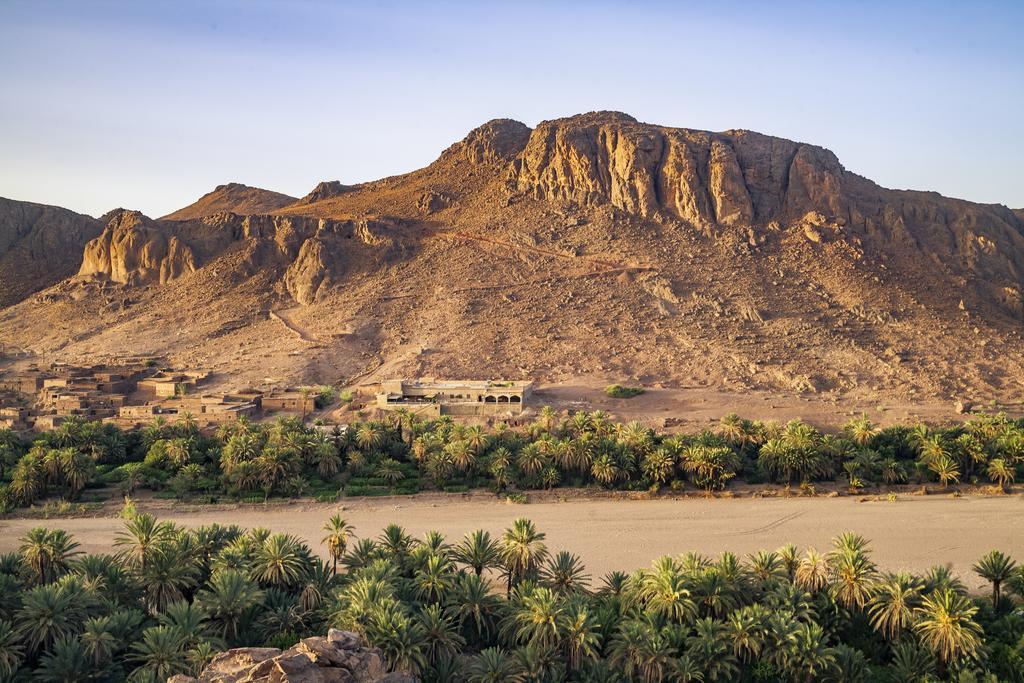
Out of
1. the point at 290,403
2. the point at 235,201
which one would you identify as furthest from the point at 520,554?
the point at 235,201

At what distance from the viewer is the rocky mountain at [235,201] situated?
8031 centimetres

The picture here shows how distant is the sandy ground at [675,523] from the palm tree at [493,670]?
25.2 feet

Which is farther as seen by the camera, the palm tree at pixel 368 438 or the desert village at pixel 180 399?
the desert village at pixel 180 399

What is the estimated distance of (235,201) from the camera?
3265 inches

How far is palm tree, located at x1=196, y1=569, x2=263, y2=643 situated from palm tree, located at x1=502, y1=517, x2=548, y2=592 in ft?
16.3

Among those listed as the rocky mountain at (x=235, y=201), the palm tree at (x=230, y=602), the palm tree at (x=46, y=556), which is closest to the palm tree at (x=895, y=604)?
the palm tree at (x=230, y=602)

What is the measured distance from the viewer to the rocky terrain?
45562mm

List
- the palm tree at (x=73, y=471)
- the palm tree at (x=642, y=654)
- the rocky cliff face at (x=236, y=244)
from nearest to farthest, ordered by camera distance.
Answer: the palm tree at (x=642, y=654)
the palm tree at (x=73, y=471)
the rocky cliff face at (x=236, y=244)

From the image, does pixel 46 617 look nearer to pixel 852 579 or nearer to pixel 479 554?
pixel 479 554

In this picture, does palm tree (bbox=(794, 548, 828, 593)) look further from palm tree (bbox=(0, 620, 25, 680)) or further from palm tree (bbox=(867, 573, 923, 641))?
palm tree (bbox=(0, 620, 25, 680))

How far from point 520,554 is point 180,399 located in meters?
26.8

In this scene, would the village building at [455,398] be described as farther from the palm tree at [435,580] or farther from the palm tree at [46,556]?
the palm tree at [46,556]

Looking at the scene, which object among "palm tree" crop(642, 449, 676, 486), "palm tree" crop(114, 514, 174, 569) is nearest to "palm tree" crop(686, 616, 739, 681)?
"palm tree" crop(114, 514, 174, 569)

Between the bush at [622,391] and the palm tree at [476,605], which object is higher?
the bush at [622,391]
